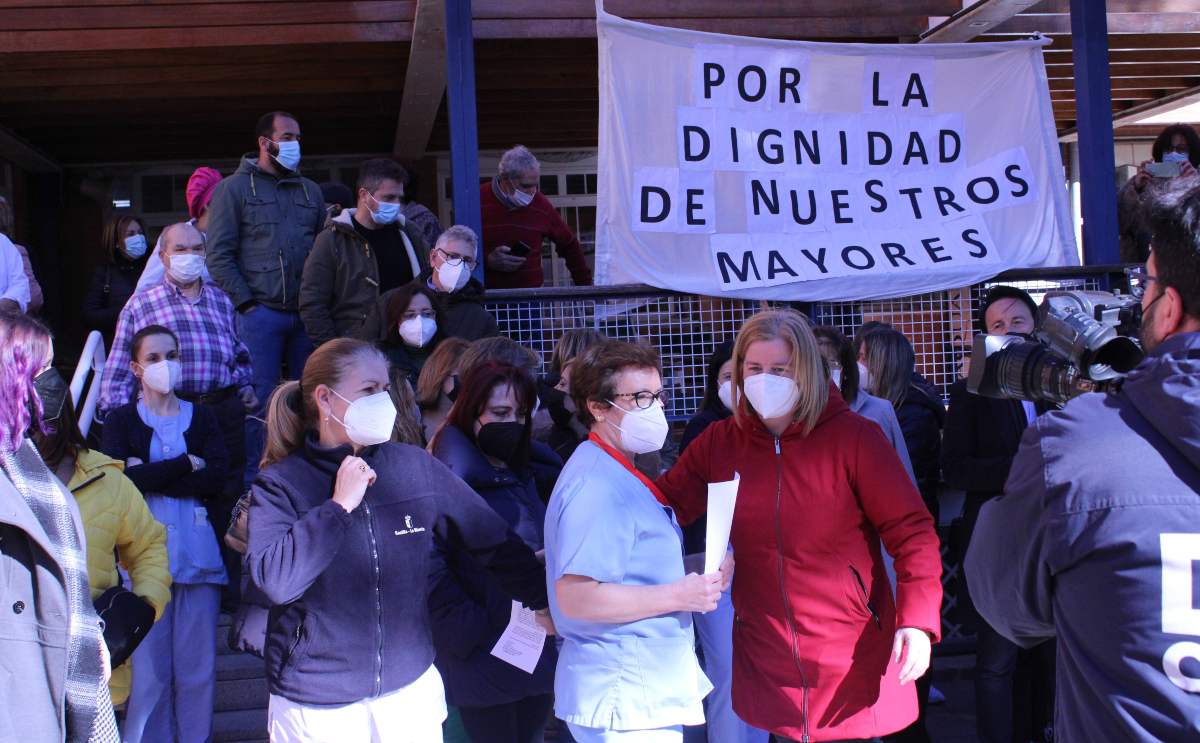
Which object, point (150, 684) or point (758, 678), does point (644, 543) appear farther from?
point (150, 684)

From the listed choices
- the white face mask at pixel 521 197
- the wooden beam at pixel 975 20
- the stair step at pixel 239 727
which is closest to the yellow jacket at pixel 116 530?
the stair step at pixel 239 727

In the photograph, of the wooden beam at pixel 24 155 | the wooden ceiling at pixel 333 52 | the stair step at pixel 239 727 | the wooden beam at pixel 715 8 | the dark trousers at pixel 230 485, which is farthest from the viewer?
the wooden beam at pixel 24 155

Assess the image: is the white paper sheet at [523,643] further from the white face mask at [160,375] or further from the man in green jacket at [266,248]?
the man in green jacket at [266,248]

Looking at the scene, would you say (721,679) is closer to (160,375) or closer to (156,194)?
(160,375)

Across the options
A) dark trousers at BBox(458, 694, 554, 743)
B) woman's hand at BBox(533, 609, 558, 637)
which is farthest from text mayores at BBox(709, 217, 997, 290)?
woman's hand at BBox(533, 609, 558, 637)

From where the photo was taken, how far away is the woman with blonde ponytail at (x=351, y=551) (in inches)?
133

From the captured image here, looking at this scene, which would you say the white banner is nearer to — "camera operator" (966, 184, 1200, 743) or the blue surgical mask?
the blue surgical mask

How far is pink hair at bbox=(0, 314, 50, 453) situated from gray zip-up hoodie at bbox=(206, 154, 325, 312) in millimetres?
3839

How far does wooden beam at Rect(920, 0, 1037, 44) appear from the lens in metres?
7.95

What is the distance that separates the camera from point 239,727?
19.0 feet

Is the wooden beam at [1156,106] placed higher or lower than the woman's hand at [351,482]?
higher

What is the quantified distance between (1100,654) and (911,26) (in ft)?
27.5

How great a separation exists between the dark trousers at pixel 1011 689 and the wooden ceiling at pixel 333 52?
5.77 m

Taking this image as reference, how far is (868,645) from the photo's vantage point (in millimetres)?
3619
